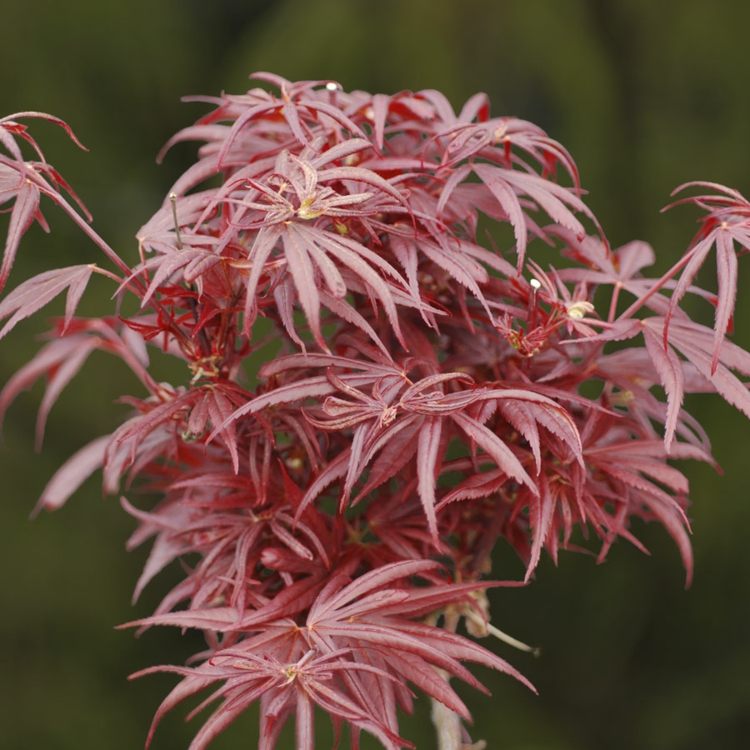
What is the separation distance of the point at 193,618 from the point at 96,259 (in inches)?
41.6

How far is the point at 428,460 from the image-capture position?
2.10ft

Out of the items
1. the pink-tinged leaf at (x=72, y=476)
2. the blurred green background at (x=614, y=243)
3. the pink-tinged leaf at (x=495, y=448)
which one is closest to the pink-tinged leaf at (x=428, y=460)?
the pink-tinged leaf at (x=495, y=448)

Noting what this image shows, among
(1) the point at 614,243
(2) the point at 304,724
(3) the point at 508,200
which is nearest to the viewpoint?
(2) the point at 304,724

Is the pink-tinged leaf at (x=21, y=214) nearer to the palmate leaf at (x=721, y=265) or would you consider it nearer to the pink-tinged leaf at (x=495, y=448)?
the pink-tinged leaf at (x=495, y=448)

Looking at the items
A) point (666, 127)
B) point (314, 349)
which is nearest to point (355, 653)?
point (314, 349)

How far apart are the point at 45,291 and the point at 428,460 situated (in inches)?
11.8

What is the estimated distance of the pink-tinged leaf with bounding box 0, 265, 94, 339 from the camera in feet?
2.20

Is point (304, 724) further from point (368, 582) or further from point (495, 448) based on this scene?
point (495, 448)

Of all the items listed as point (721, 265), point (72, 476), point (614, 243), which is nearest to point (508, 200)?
point (721, 265)

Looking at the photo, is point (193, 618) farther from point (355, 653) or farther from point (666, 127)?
point (666, 127)

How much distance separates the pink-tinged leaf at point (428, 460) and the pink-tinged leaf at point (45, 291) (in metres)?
0.26

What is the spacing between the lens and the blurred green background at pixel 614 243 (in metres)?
1.50

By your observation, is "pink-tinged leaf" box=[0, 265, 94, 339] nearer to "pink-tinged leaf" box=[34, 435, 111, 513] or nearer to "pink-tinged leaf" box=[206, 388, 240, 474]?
"pink-tinged leaf" box=[206, 388, 240, 474]

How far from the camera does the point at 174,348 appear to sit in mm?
897
